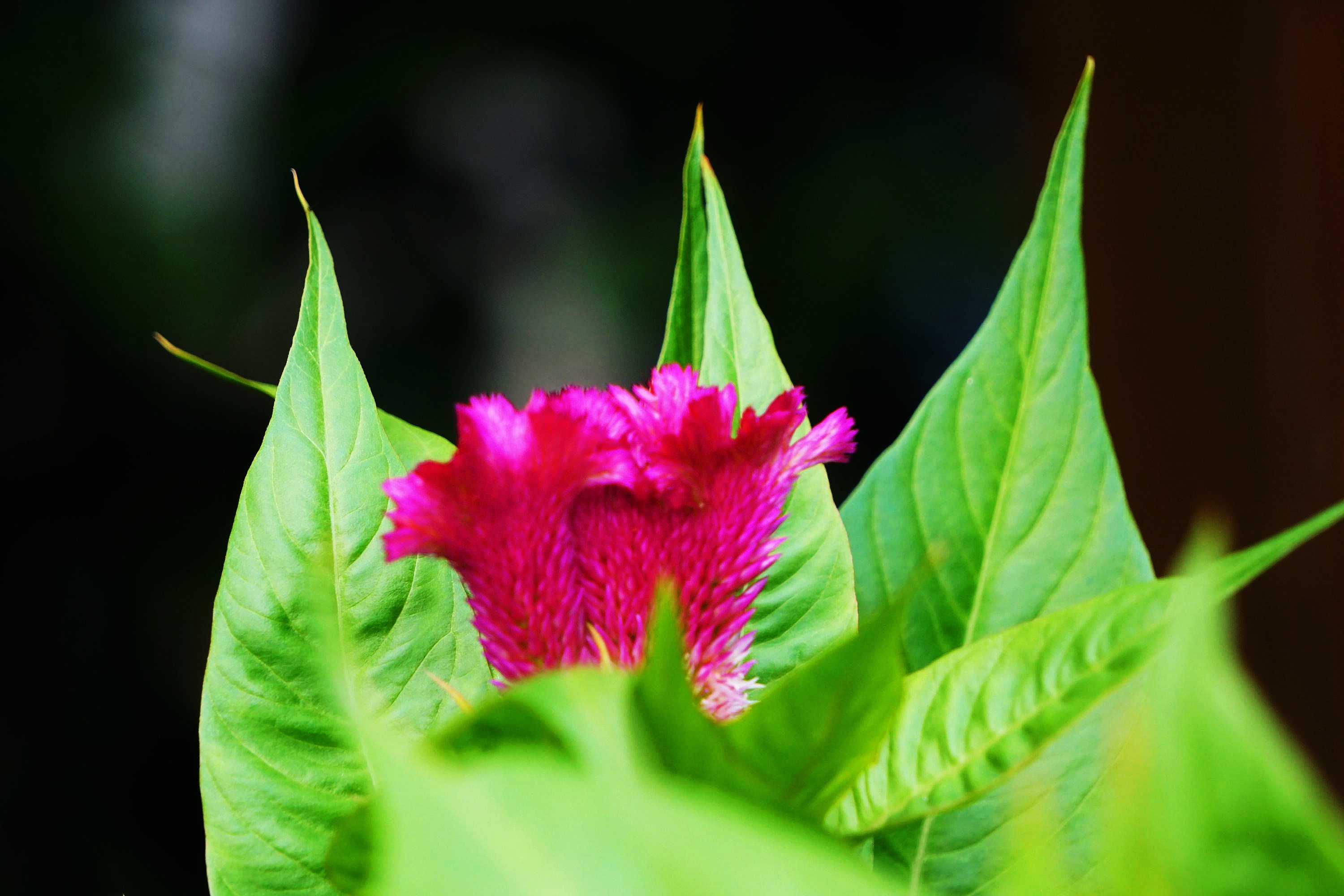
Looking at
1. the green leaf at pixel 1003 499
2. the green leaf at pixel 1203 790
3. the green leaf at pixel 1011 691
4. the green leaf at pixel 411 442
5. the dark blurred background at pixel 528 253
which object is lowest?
the green leaf at pixel 1203 790

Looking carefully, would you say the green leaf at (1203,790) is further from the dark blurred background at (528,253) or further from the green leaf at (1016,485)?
the dark blurred background at (528,253)

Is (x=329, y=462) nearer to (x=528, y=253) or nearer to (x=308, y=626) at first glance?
(x=308, y=626)

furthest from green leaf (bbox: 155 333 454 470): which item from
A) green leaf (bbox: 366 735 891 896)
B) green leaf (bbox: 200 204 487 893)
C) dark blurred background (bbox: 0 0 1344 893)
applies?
dark blurred background (bbox: 0 0 1344 893)

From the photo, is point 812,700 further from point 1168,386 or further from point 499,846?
point 1168,386

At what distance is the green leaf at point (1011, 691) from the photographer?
0.12 meters

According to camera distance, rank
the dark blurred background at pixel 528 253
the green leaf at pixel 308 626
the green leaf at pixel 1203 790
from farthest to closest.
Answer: the dark blurred background at pixel 528 253
the green leaf at pixel 308 626
the green leaf at pixel 1203 790

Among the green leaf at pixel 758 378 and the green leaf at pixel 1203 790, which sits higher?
the green leaf at pixel 758 378

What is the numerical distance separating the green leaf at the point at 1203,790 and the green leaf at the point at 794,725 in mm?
34

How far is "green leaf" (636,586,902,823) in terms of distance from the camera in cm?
11

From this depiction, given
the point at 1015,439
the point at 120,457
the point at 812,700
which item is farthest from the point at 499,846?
the point at 120,457

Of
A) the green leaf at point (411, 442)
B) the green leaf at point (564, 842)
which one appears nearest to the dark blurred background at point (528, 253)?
the green leaf at point (411, 442)

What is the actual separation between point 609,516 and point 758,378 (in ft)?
0.19

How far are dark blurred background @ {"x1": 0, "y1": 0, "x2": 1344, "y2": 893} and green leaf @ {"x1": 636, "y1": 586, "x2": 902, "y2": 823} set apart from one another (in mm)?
1035

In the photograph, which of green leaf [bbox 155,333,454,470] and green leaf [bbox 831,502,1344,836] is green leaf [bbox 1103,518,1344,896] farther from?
green leaf [bbox 155,333,454,470]
